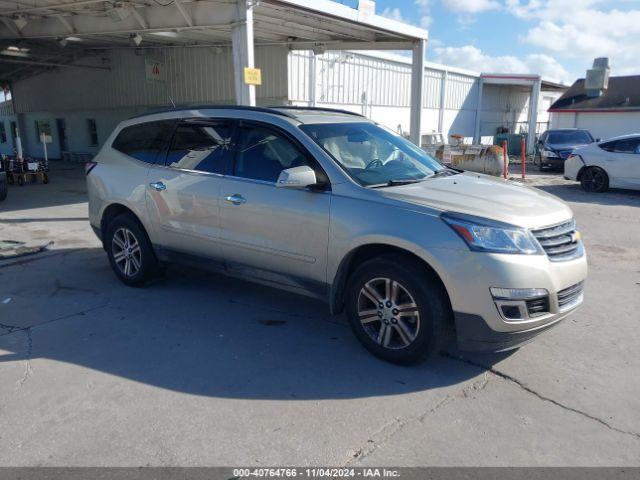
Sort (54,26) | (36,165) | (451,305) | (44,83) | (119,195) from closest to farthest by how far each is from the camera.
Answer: (451,305) < (119,195) < (54,26) < (36,165) < (44,83)

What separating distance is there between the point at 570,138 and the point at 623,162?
7.52 metres

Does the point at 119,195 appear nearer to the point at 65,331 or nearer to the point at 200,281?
the point at 200,281

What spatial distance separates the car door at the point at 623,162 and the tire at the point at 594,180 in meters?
0.16

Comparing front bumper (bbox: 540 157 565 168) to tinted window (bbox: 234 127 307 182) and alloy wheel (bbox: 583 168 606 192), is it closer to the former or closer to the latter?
alloy wheel (bbox: 583 168 606 192)

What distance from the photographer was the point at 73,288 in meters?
5.93

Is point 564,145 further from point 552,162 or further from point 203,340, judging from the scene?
point 203,340

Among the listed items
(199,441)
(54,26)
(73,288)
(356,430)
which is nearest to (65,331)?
(73,288)

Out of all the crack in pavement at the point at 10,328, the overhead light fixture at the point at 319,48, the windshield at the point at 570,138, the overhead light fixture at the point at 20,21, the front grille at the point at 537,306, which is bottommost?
the crack in pavement at the point at 10,328

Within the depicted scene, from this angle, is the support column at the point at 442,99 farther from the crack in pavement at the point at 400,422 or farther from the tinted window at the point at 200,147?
the crack in pavement at the point at 400,422

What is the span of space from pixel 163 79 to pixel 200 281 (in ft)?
53.2

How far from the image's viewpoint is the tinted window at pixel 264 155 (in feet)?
14.7

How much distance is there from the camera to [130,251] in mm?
5793

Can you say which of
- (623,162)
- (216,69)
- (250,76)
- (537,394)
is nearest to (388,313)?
(537,394)

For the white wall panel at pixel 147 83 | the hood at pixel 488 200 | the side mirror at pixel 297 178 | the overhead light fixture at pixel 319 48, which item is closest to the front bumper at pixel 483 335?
the hood at pixel 488 200
